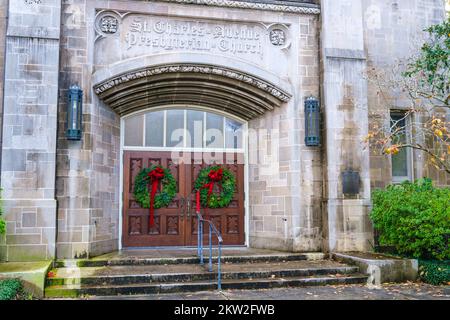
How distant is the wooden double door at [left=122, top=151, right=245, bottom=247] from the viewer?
409 inches

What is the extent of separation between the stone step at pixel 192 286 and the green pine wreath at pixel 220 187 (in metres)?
3.14

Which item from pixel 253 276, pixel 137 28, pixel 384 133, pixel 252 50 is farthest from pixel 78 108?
pixel 384 133

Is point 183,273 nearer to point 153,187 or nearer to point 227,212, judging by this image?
point 153,187

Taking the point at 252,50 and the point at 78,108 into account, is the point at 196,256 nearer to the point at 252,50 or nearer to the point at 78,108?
the point at 78,108

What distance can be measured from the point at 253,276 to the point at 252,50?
481 cm

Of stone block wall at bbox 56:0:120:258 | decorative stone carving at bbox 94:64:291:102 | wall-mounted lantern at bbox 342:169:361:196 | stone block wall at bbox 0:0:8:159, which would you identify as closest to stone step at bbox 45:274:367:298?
stone block wall at bbox 56:0:120:258

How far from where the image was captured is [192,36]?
32.0 feet

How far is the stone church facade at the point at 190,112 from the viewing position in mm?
8531

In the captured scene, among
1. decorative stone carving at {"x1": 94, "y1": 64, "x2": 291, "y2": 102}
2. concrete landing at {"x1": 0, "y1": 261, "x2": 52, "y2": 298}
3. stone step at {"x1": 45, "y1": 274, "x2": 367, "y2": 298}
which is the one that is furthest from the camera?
decorative stone carving at {"x1": 94, "y1": 64, "x2": 291, "y2": 102}

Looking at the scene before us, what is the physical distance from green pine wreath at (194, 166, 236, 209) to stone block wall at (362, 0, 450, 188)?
3.35m

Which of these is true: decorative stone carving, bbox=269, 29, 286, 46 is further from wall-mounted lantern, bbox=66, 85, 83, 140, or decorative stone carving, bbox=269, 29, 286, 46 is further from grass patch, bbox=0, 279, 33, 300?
Answer: grass patch, bbox=0, 279, 33, 300

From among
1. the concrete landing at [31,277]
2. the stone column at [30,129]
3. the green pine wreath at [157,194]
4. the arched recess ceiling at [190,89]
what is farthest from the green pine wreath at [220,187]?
the concrete landing at [31,277]

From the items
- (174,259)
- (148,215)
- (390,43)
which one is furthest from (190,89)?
(390,43)

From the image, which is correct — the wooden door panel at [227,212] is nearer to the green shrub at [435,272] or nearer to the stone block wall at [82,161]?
the stone block wall at [82,161]
